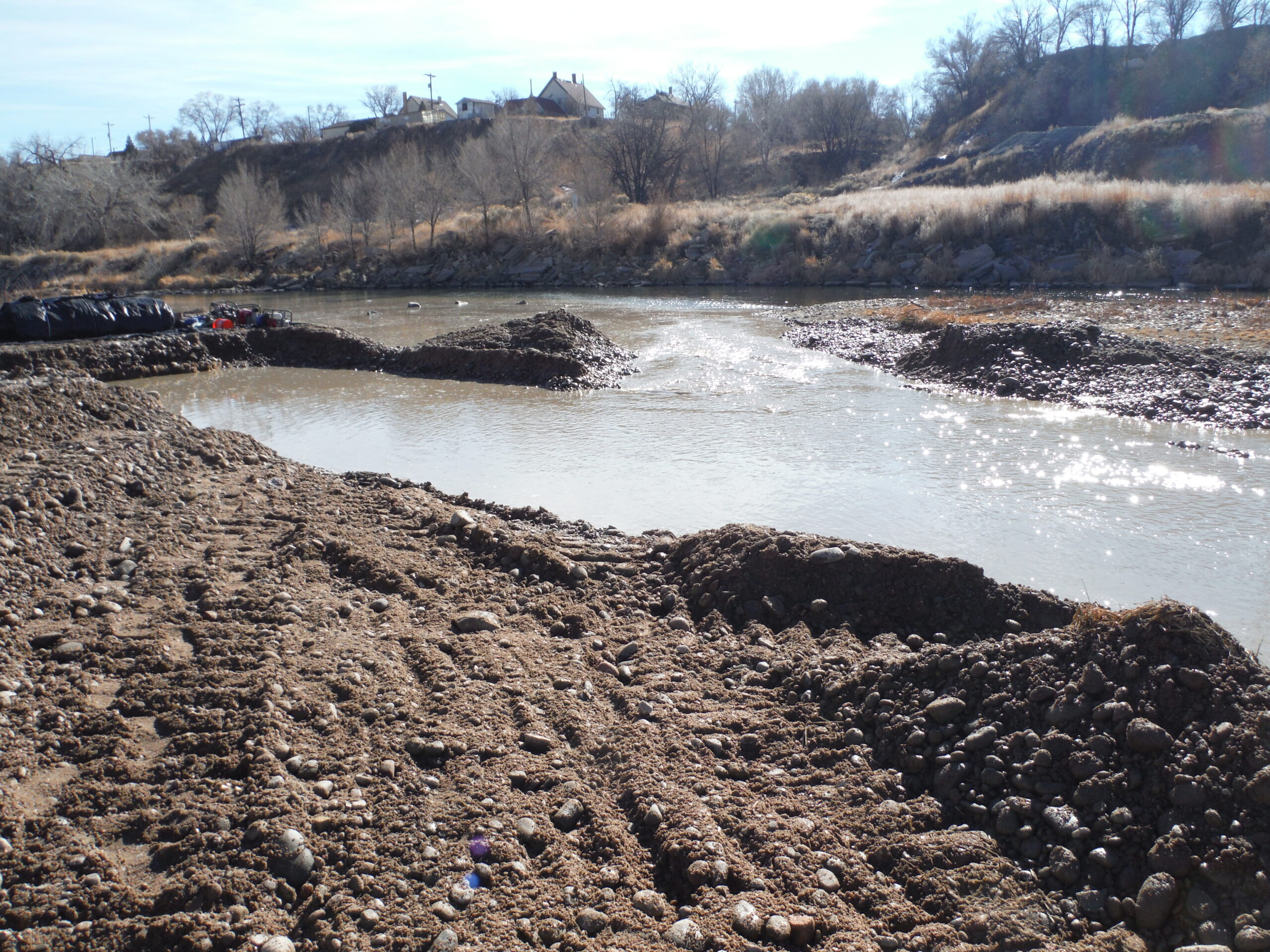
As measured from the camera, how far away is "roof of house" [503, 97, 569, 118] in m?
83.4

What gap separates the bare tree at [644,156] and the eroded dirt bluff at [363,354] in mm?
38742

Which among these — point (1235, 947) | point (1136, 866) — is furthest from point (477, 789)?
Result: point (1235, 947)

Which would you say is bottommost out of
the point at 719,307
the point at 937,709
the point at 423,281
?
the point at 937,709

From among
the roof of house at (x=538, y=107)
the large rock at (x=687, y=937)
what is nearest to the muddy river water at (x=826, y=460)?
the large rock at (x=687, y=937)

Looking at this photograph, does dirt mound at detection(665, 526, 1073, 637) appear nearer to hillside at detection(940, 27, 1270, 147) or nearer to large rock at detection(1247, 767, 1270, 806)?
large rock at detection(1247, 767, 1270, 806)

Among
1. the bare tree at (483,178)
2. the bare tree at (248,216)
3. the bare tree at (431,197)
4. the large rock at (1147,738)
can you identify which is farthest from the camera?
the bare tree at (248,216)

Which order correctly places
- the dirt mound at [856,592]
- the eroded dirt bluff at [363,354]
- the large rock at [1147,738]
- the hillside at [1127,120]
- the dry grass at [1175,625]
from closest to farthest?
the large rock at [1147,738], the dry grass at [1175,625], the dirt mound at [856,592], the eroded dirt bluff at [363,354], the hillside at [1127,120]

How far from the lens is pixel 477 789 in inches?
134

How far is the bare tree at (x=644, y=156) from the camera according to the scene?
5503 centimetres

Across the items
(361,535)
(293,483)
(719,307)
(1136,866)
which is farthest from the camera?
(719,307)

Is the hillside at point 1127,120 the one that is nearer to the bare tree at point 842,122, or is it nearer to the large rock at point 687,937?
the bare tree at point 842,122

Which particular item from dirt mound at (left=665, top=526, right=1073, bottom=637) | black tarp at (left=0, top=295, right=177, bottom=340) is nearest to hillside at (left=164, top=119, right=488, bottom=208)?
black tarp at (left=0, top=295, right=177, bottom=340)

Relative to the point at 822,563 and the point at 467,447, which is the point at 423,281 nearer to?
the point at 467,447

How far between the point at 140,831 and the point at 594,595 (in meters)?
3.11
